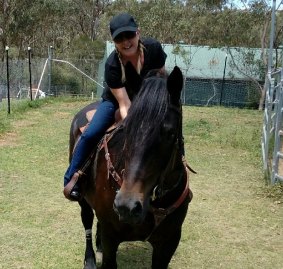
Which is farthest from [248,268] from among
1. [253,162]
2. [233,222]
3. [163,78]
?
[253,162]

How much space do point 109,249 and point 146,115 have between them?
51.4 inches

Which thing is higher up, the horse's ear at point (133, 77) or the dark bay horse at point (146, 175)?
the horse's ear at point (133, 77)

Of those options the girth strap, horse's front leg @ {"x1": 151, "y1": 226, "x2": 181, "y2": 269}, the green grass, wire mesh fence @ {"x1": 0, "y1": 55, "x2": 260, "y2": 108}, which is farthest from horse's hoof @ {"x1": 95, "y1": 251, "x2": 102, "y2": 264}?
wire mesh fence @ {"x1": 0, "y1": 55, "x2": 260, "y2": 108}

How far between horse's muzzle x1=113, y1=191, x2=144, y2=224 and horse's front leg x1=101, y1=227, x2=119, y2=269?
1050 millimetres

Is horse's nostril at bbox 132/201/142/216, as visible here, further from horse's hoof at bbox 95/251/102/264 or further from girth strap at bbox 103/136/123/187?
horse's hoof at bbox 95/251/102/264

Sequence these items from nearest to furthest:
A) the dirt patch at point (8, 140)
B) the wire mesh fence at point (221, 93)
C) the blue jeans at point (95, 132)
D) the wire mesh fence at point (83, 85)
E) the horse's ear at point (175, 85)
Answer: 1. the horse's ear at point (175, 85)
2. the blue jeans at point (95, 132)
3. the dirt patch at point (8, 140)
4. the wire mesh fence at point (83, 85)
5. the wire mesh fence at point (221, 93)

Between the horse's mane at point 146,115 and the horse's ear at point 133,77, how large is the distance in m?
0.17

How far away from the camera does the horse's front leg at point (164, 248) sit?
10.3 ft

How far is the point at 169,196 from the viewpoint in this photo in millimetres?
2852

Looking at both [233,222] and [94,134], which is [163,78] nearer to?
[94,134]

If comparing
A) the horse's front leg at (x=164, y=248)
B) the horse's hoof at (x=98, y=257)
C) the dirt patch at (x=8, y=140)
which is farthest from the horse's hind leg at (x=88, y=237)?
the dirt patch at (x=8, y=140)

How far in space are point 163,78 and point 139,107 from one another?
0.28 metres

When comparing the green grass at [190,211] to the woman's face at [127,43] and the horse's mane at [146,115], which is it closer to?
the woman's face at [127,43]

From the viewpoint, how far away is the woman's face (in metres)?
2.89
